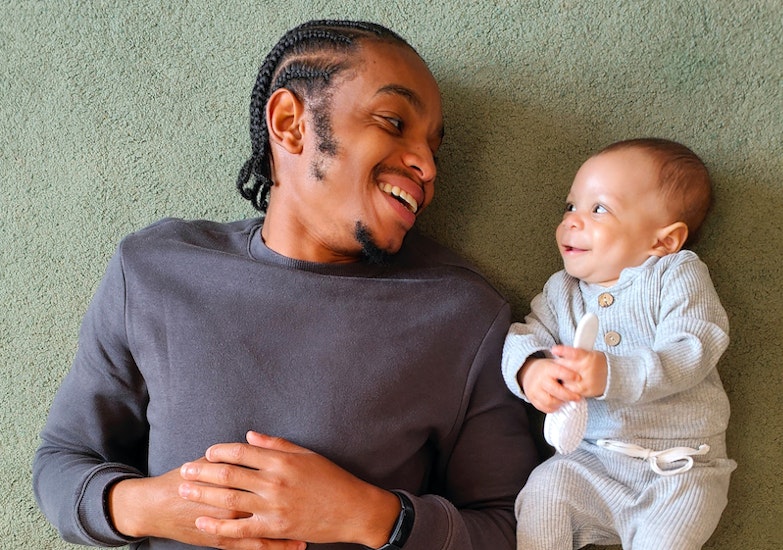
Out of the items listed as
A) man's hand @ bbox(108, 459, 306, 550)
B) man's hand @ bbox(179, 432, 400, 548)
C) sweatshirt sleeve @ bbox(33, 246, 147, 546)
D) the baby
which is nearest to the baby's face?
the baby

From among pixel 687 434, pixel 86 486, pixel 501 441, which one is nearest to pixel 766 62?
pixel 687 434

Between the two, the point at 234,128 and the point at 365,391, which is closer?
the point at 365,391

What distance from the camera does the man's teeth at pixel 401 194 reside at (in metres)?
1.18

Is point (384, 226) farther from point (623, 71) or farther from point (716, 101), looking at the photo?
point (716, 101)

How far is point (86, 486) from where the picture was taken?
3.84ft

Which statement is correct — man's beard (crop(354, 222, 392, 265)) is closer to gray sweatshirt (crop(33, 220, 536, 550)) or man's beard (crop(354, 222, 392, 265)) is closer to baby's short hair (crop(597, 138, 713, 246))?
gray sweatshirt (crop(33, 220, 536, 550))

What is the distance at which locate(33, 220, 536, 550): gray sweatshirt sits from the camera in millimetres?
1133

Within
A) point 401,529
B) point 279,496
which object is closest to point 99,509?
point 279,496

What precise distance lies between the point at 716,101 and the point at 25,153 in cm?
135

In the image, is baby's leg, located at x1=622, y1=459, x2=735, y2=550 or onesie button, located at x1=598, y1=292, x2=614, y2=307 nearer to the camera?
baby's leg, located at x1=622, y1=459, x2=735, y2=550

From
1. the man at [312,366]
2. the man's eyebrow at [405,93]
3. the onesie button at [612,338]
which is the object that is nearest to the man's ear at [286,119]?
the man at [312,366]

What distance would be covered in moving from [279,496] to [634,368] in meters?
0.56

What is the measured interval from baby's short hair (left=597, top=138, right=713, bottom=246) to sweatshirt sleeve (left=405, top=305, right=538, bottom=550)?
0.33 metres

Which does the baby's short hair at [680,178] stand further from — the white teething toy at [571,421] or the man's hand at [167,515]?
the man's hand at [167,515]
